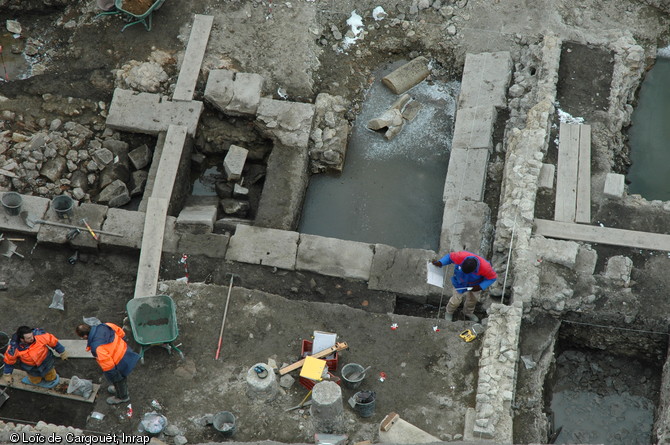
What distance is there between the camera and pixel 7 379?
860 centimetres

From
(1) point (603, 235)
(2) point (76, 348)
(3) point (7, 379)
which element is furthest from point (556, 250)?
(3) point (7, 379)

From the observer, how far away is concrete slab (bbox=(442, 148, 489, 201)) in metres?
10.4

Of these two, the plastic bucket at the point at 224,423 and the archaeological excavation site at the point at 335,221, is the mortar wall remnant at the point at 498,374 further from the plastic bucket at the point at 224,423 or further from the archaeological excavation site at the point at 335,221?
the plastic bucket at the point at 224,423

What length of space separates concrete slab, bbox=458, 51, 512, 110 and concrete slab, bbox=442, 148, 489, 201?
871 millimetres

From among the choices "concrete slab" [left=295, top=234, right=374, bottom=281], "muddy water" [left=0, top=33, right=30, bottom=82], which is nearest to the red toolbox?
"concrete slab" [left=295, top=234, right=374, bottom=281]

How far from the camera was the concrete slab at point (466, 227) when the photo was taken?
32.5ft

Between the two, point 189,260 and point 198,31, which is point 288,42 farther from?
point 189,260

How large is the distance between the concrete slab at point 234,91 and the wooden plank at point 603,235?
172 inches

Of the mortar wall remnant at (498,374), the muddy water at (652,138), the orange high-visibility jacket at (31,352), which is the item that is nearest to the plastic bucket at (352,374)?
the mortar wall remnant at (498,374)

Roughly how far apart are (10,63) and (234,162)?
4.33 metres

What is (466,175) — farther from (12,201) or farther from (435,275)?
(12,201)

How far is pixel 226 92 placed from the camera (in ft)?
36.4

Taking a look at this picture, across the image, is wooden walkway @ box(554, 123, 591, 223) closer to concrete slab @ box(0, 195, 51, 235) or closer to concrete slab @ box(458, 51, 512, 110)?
concrete slab @ box(458, 51, 512, 110)

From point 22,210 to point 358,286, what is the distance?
4.51 metres
